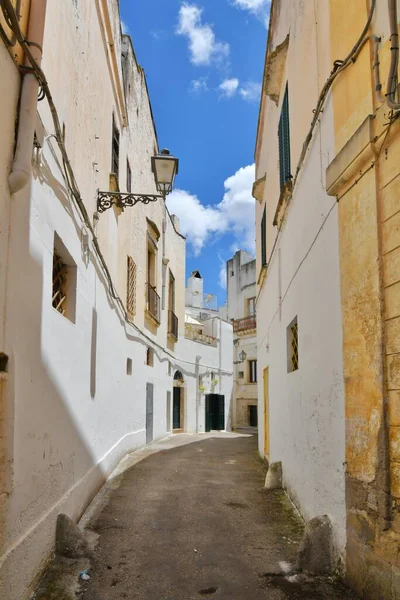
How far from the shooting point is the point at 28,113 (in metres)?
3.37

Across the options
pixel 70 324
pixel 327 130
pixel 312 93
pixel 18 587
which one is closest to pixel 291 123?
pixel 312 93

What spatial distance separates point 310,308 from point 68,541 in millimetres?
3279

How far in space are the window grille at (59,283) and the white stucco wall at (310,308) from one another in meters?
2.68

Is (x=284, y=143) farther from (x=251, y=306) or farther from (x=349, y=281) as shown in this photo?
(x=251, y=306)

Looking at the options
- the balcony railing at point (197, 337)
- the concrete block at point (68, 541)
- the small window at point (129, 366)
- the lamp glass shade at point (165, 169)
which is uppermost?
the lamp glass shade at point (165, 169)

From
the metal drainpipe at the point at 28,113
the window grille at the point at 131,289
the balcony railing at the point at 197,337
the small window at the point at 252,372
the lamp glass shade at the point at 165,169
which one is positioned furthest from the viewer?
the small window at the point at 252,372

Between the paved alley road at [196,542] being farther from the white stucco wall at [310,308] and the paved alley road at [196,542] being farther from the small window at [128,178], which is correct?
the small window at [128,178]

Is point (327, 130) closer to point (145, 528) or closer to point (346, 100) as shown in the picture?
point (346, 100)

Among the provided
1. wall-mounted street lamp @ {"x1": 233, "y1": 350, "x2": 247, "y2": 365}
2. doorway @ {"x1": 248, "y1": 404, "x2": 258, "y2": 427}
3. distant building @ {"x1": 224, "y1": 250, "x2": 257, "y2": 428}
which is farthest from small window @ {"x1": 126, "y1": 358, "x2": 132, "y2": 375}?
wall-mounted street lamp @ {"x1": 233, "y1": 350, "x2": 247, "y2": 365}

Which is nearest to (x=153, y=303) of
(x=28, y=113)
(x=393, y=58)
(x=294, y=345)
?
(x=294, y=345)

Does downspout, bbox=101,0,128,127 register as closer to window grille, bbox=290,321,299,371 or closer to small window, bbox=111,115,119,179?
small window, bbox=111,115,119,179

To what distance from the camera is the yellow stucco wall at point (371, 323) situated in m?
3.26

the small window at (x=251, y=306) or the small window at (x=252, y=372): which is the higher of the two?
the small window at (x=251, y=306)

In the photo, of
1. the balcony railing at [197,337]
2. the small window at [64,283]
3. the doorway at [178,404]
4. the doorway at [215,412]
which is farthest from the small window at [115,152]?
the doorway at [215,412]
